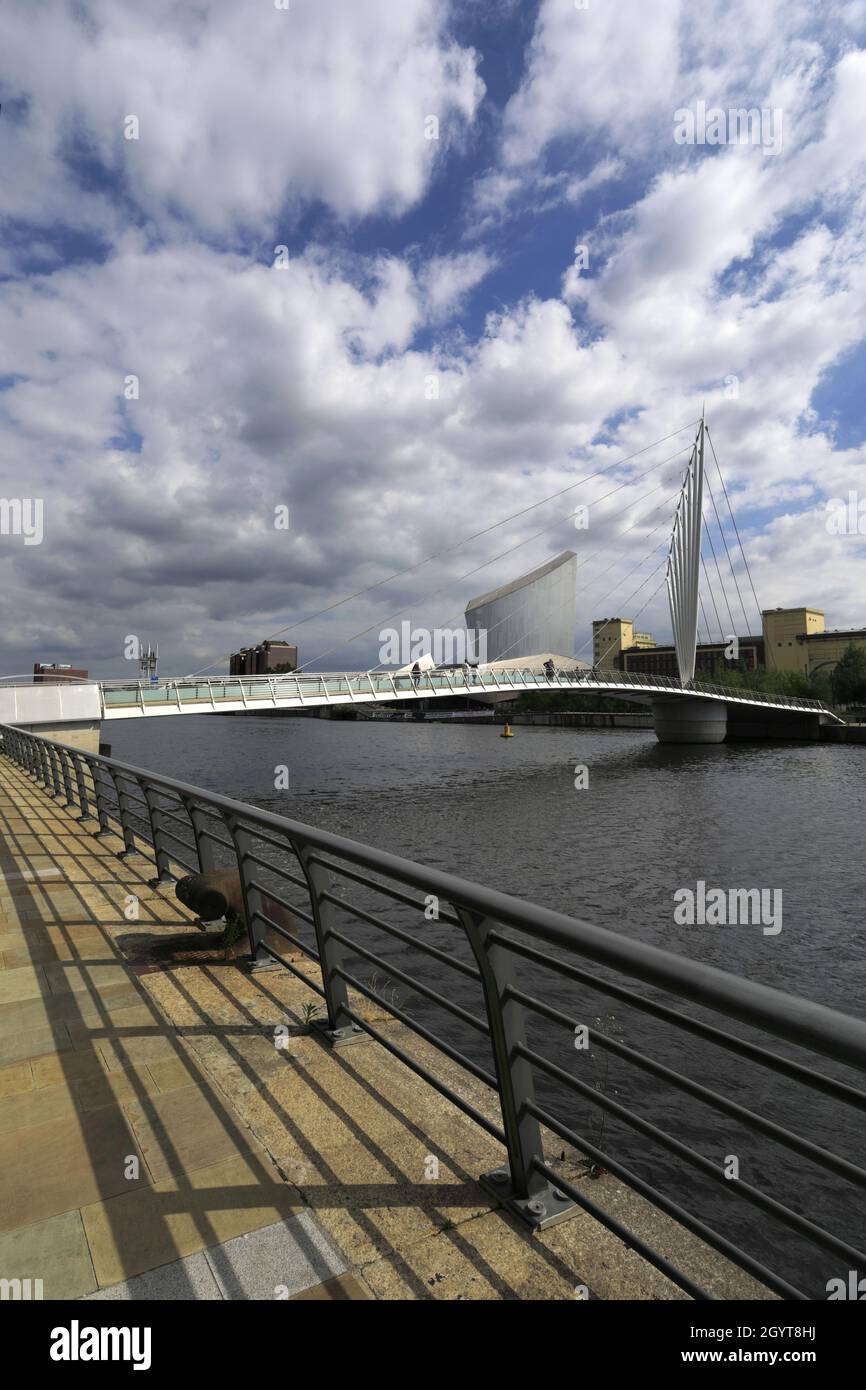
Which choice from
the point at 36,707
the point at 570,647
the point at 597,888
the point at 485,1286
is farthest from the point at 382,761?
the point at 570,647

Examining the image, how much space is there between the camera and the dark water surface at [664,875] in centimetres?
536

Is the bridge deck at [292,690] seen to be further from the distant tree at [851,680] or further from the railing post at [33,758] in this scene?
the distant tree at [851,680]

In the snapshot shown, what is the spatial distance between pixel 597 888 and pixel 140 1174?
12595mm

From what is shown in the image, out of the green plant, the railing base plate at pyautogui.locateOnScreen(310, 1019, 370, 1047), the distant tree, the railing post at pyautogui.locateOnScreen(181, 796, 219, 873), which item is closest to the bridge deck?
the railing post at pyautogui.locateOnScreen(181, 796, 219, 873)

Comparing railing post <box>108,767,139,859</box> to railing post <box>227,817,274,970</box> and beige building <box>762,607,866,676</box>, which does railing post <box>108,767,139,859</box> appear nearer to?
railing post <box>227,817,274,970</box>

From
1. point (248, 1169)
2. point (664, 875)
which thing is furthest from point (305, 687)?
point (248, 1169)

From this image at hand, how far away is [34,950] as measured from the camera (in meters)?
4.89

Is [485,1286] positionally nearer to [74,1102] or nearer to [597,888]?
[74,1102]

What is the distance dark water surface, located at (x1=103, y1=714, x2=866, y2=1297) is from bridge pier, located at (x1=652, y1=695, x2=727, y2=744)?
1226 centimetres

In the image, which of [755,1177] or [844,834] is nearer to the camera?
[755,1177]

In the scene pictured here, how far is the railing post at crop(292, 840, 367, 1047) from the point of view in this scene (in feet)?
11.2

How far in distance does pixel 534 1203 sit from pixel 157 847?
481 centimetres

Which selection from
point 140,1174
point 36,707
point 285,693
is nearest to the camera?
point 140,1174

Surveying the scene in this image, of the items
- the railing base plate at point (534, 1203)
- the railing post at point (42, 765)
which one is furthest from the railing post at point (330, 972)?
the railing post at point (42, 765)
